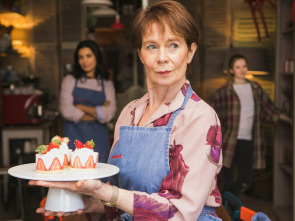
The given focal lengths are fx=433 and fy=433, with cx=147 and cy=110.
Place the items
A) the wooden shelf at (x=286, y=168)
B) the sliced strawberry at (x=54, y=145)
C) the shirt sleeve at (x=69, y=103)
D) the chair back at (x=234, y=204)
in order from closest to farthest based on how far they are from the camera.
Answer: the sliced strawberry at (x=54, y=145) < the chair back at (x=234, y=204) < the shirt sleeve at (x=69, y=103) < the wooden shelf at (x=286, y=168)

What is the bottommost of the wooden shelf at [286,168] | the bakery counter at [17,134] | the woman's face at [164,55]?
the wooden shelf at [286,168]

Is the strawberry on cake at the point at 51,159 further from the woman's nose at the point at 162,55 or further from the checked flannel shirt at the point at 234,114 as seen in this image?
the checked flannel shirt at the point at 234,114

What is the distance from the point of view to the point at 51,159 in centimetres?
141

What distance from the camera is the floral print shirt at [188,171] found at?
51.7 inches

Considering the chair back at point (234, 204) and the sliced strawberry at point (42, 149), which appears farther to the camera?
the chair back at point (234, 204)

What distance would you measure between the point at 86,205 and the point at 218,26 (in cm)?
498

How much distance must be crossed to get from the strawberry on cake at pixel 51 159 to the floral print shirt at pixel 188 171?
0.92 feet

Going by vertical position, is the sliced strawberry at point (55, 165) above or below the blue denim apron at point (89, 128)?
above

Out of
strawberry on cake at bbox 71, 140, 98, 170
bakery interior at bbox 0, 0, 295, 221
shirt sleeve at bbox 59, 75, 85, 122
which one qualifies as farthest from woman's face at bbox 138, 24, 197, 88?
shirt sleeve at bbox 59, 75, 85, 122

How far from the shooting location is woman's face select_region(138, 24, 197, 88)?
1.41m

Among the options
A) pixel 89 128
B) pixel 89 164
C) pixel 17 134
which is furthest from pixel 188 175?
pixel 17 134

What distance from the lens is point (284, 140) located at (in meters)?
4.78

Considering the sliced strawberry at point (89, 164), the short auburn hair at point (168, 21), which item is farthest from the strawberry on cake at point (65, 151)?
the short auburn hair at point (168, 21)

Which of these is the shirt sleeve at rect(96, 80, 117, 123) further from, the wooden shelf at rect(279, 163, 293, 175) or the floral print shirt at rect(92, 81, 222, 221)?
the floral print shirt at rect(92, 81, 222, 221)
